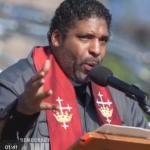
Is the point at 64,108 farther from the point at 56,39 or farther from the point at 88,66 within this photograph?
the point at 56,39

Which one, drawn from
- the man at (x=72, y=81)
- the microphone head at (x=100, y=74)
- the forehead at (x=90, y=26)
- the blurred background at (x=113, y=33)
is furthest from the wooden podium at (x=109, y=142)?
the blurred background at (x=113, y=33)

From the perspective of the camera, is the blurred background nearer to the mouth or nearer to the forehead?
the forehead

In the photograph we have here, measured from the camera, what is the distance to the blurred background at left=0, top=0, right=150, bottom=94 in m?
4.73

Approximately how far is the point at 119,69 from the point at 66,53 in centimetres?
163

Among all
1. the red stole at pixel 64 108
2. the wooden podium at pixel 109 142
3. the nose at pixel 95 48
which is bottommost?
the wooden podium at pixel 109 142

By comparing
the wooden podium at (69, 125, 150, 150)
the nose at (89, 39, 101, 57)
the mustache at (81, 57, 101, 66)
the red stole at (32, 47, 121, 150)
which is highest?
the nose at (89, 39, 101, 57)

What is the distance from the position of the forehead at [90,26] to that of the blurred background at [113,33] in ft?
4.79

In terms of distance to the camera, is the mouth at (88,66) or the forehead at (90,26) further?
the forehead at (90,26)

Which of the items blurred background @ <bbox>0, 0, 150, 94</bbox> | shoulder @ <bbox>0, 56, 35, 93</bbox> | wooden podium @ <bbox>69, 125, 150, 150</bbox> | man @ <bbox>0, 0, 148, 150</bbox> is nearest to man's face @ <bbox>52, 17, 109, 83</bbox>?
man @ <bbox>0, 0, 148, 150</bbox>

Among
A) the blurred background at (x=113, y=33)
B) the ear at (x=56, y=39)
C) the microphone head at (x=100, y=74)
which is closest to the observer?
the microphone head at (x=100, y=74)

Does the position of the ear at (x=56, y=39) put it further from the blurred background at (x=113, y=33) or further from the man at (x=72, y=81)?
the blurred background at (x=113, y=33)

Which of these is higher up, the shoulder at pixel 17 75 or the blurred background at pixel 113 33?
the blurred background at pixel 113 33

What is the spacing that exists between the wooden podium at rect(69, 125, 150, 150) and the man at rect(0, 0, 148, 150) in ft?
1.98

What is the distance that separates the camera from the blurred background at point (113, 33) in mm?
4734
